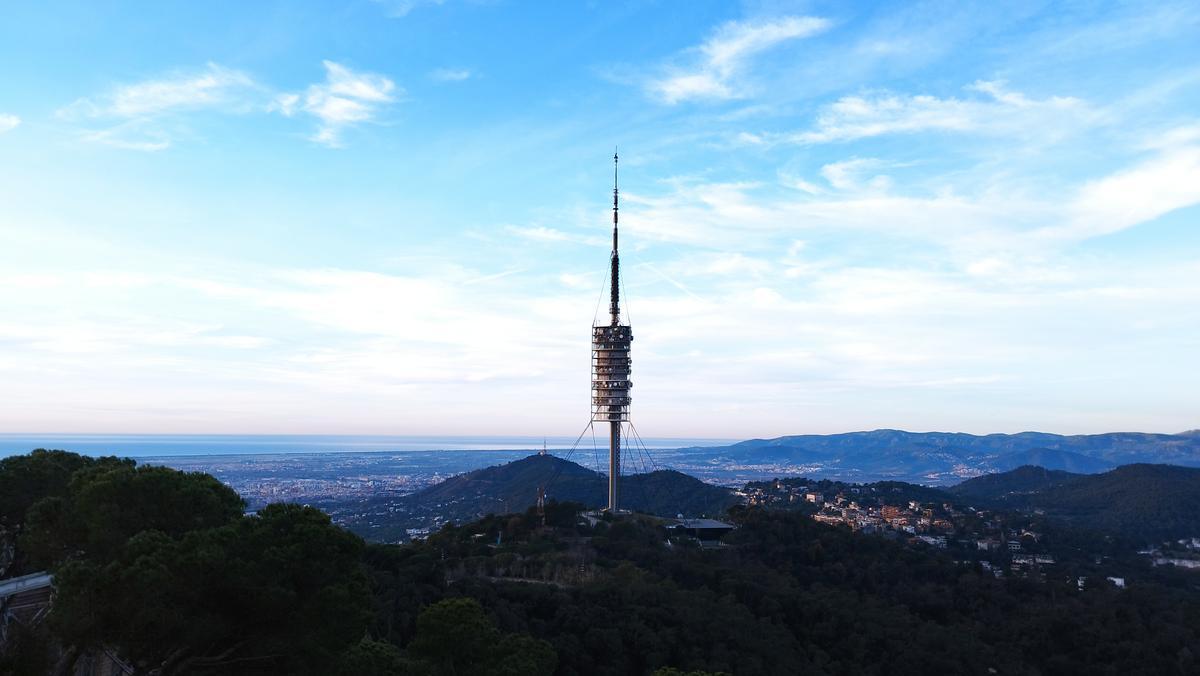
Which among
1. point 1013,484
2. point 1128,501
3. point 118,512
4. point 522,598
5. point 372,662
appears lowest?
point 1013,484

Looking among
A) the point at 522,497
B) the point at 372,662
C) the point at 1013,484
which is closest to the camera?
the point at 372,662

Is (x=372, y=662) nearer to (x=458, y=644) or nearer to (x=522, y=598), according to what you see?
(x=458, y=644)

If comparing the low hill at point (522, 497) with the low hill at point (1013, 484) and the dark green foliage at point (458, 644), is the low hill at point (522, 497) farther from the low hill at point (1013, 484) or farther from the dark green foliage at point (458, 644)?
the dark green foliage at point (458, 644)

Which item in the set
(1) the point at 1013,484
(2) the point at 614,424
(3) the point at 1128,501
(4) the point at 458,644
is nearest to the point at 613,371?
(2) the point at 614,424

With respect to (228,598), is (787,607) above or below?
below

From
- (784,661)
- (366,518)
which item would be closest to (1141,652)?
(784,661)

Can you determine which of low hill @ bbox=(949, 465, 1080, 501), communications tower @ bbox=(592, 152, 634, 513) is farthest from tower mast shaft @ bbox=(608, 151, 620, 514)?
low hill @ bbox=(949, 465, 1080, 501)
